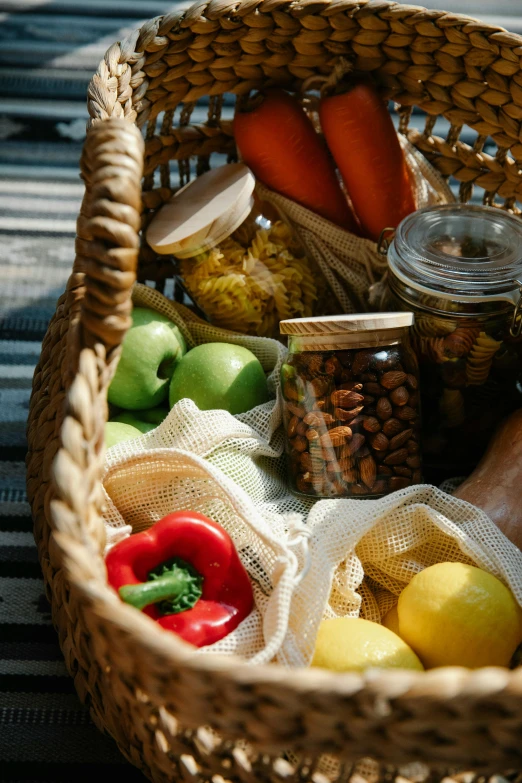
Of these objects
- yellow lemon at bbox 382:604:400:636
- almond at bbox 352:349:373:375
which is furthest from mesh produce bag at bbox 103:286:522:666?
almond at bbox 352:349:373:375

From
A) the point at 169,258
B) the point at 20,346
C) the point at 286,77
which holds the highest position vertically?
the point at 286,77

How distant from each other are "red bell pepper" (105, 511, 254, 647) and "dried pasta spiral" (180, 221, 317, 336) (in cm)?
31

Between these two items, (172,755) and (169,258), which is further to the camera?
(169,258)

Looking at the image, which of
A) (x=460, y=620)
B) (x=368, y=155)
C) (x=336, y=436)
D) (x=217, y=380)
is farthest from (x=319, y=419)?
(x=368, y=155)

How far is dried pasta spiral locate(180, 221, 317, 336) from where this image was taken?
84cm

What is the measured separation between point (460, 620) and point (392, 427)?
20 cm

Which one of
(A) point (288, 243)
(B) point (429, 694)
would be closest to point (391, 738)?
(B) point (429, 694)

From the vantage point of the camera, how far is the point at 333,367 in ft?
2.35

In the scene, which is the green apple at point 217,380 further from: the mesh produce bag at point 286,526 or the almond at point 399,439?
the almond at point 399,439

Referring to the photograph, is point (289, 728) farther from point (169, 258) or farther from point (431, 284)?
point (169, 258)

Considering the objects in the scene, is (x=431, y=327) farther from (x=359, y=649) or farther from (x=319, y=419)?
(x=359, y=649)

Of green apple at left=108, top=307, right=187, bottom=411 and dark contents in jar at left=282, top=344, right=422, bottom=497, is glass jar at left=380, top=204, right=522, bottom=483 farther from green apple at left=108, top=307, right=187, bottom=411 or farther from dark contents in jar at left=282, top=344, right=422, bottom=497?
green apple at left=108, top=307, right=187, bottom=411

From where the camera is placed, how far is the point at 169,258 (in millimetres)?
934

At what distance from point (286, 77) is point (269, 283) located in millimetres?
247
